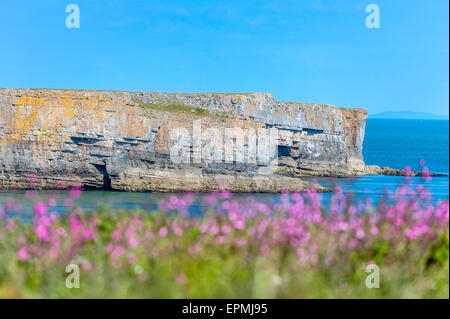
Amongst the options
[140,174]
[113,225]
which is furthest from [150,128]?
[113,225]

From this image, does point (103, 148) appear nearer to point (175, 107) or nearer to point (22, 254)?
point (175, 107)

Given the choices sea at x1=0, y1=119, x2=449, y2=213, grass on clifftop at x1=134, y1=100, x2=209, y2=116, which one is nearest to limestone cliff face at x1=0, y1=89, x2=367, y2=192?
sea at x1=0, y1=119, x2=449, y2=213

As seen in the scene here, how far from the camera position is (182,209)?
9266 millimetres

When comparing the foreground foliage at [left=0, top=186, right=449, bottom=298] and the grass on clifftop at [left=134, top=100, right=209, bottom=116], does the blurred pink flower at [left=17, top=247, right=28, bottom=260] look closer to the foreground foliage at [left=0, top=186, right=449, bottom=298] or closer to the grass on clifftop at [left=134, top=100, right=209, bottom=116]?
the foreground foliage at [left=0, top=186, right=449, bottom=298]

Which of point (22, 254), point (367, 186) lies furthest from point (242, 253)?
point (367, 186)

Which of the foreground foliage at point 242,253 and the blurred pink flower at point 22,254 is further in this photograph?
the blurred pink flower at point 22,254

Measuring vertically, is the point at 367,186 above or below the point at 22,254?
below

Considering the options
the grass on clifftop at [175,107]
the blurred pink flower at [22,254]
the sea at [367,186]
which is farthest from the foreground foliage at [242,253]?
the grass on clifftop at [175,107]

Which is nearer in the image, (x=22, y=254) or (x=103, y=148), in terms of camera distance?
(x=22, y=254)

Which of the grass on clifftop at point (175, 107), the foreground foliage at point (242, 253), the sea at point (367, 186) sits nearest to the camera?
the foreground foliage at point (242, 253)

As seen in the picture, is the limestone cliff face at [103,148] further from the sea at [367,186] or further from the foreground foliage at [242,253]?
the foreground foliage at [242,253]

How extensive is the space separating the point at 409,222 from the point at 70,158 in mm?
43550

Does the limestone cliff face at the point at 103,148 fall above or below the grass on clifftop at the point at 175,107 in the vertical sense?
below

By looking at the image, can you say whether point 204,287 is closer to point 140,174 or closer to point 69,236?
point 69,236
